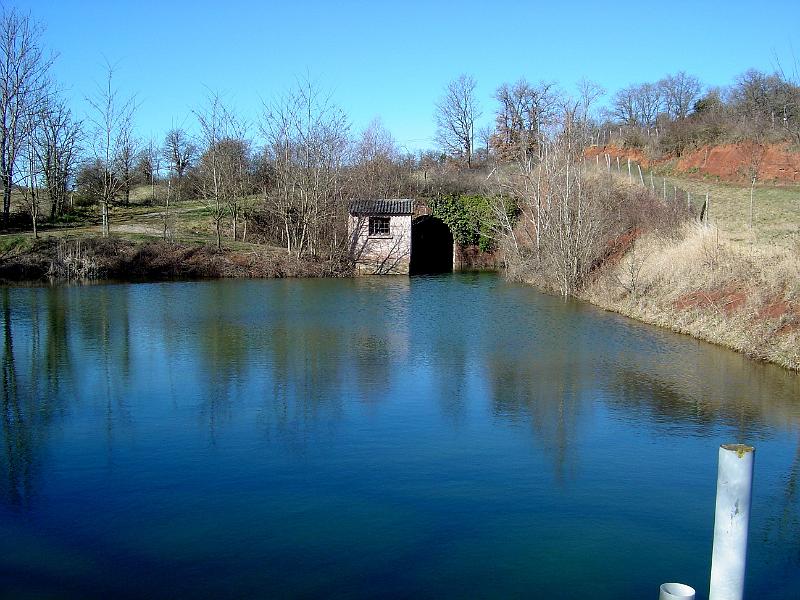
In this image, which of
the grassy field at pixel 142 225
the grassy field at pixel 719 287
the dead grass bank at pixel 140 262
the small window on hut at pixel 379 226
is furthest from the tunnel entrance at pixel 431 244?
the grassy field at pixel 719 287

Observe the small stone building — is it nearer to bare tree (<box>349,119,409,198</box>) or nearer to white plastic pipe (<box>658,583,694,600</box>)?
bare tree (<box>349,119,409,198</box>)

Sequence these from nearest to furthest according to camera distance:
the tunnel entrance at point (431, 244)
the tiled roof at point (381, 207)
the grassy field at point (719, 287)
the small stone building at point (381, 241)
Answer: the grassy field at point (719, 287) < the tiled roof at point (381, 207) < the small stone building at point (381, 241) < the tunnel entrance at point (431, 244)

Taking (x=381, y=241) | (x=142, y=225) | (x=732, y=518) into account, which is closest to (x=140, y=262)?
(x=142, y=225)

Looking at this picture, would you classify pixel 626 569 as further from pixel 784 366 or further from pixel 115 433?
pixel 784 366

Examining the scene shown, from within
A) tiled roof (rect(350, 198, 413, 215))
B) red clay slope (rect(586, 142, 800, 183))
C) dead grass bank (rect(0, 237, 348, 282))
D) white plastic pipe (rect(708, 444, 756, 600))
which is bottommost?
white plastic pipe (rect(708, 444, 756, 600))

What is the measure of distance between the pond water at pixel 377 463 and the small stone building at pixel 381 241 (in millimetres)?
15673

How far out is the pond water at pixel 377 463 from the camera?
216 inches

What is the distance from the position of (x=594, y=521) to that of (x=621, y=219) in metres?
21.4

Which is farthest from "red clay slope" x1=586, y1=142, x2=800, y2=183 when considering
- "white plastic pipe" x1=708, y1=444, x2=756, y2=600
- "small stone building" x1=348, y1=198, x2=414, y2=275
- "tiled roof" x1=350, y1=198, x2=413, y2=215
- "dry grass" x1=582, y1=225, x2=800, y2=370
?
"white plastic pipe" x1=708, y1=444, x2=756, y2=600

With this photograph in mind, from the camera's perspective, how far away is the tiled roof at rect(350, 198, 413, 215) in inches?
1212

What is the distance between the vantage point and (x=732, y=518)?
3920 mm

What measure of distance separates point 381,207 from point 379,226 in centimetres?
82

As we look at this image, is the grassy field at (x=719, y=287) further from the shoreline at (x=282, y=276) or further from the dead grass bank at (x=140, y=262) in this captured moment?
the dead grass bank at (x=140, y=262)

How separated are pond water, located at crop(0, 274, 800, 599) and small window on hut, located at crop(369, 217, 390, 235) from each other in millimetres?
15959
